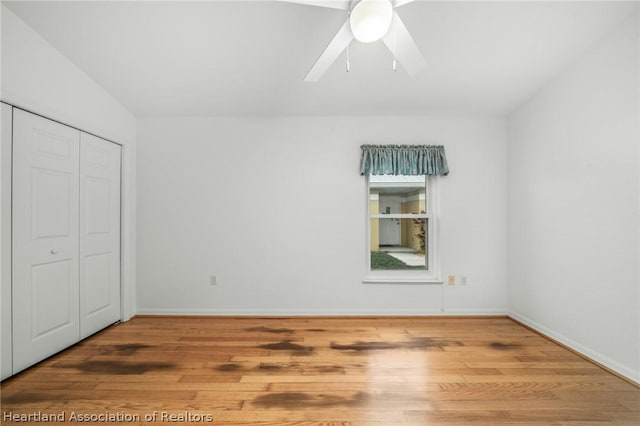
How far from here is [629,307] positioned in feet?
7.07

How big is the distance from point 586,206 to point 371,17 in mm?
2451

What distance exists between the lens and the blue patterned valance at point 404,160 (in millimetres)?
3531

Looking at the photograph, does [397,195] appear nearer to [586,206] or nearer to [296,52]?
[586,206]

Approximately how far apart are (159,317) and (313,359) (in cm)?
216

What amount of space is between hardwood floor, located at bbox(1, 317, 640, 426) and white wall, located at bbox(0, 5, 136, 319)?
1.27 meters

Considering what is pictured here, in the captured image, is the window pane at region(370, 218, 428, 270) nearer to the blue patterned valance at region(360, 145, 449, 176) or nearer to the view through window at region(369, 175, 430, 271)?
the view through window at region(369, 175, 430, 271)

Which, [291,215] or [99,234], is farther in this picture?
[291,215]

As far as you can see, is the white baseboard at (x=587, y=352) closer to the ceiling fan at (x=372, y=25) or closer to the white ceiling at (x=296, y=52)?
the white ceiling at (x=296, y=52)

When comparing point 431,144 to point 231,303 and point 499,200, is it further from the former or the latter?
point 231,303

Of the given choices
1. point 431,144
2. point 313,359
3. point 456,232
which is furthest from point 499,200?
point 313,359

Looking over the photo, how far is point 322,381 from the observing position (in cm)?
212

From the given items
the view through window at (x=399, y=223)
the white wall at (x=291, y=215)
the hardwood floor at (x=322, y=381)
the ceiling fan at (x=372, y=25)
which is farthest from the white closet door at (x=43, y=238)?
the view through window at (x=399, y=223)

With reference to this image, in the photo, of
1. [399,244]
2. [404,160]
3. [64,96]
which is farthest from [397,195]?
[64,96]

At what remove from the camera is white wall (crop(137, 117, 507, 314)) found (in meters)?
3.58
